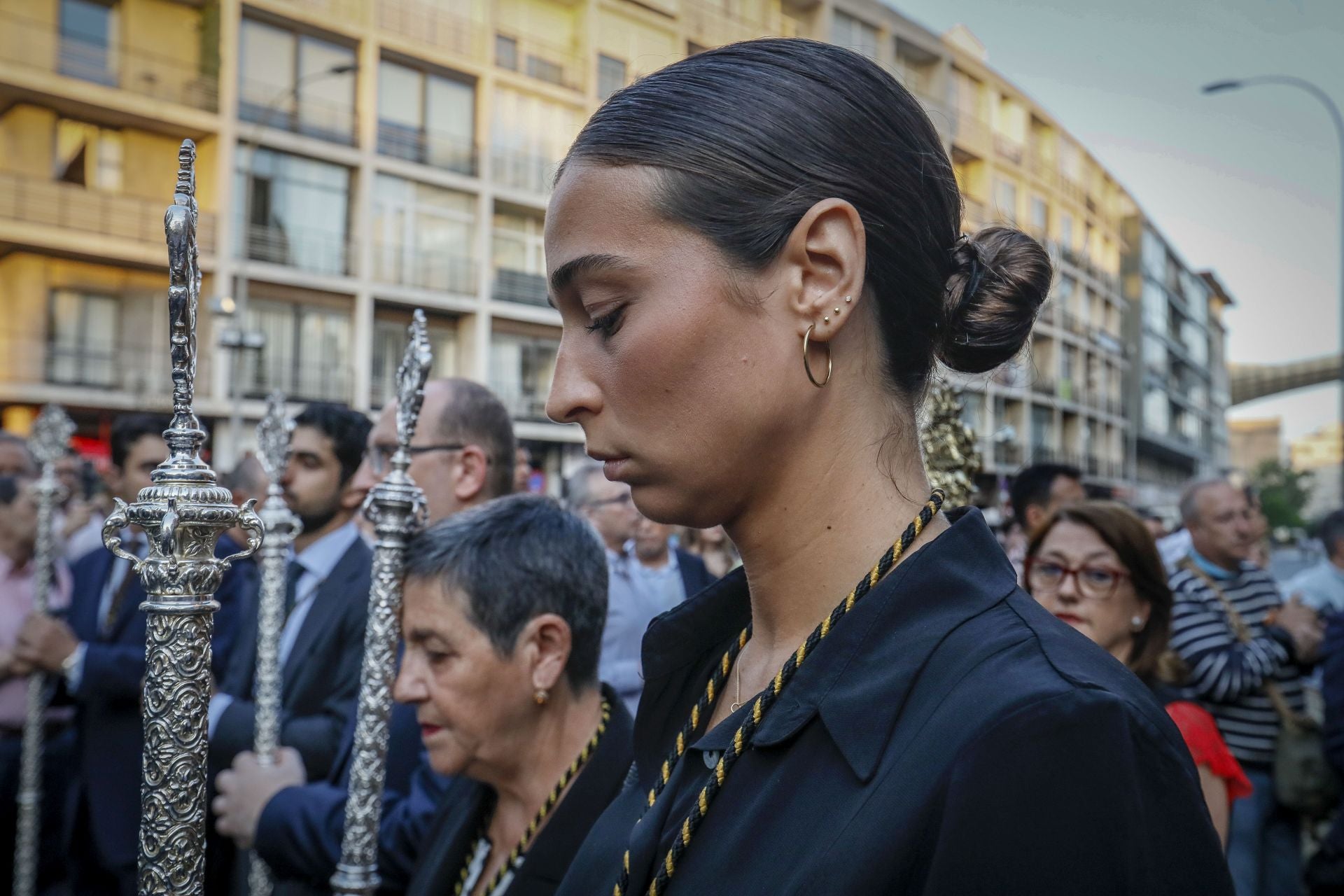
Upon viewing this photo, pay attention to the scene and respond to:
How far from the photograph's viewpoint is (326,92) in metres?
19.2

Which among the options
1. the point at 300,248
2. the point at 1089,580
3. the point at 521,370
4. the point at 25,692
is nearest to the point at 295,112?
the point at 300,248

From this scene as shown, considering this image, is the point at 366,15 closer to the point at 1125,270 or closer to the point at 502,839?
the point at 502,839

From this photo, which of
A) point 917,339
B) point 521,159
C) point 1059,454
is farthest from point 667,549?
point 1059,454

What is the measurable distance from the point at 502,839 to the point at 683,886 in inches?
56.3

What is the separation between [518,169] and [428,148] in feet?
6.60

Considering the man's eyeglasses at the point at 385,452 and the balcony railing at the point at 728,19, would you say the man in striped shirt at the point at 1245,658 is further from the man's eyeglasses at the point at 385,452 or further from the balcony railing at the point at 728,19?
the balcony railing at the point at 728,19

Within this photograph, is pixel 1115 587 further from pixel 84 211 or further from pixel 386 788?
pixel 84 211

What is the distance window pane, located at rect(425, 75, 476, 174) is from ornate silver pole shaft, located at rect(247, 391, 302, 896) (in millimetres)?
19075

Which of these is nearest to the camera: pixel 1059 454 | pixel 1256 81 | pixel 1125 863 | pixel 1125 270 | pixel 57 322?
pixel 1125 863

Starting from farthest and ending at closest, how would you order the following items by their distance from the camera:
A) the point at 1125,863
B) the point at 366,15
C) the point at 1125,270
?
the point at 1125,270 < the point at 366,15 < the point at 1125,863

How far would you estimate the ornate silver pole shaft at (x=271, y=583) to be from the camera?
2.62 meters

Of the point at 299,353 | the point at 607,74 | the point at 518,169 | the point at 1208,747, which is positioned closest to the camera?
the point at 1208,747

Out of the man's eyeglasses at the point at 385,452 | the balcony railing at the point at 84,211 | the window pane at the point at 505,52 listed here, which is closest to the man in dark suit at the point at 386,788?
the man's eyeglasses at the point at 385,452

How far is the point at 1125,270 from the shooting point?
45875 millimetres
